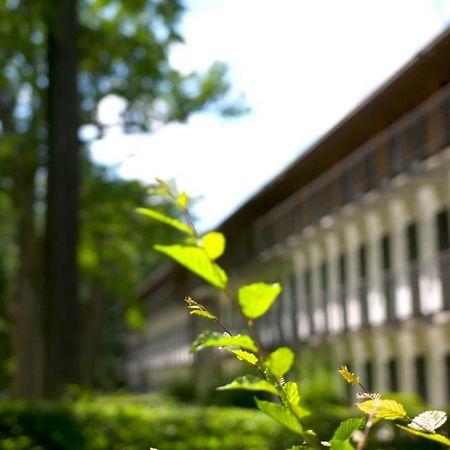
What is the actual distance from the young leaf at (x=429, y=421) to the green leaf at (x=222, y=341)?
389 mm

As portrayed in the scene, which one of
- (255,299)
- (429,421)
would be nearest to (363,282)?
(429,421)

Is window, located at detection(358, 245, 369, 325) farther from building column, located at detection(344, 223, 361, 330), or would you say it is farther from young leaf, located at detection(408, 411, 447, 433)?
young leaf, located at detection(408, 411, 447, 433)

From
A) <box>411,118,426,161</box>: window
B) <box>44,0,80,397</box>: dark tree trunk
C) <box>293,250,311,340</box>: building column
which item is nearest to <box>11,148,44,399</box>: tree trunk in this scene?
<box>293,250,311,340</box>: building column

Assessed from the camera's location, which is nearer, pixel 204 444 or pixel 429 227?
pixel 204 444

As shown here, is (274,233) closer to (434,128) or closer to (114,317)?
(434,128)

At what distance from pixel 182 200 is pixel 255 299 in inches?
10.4

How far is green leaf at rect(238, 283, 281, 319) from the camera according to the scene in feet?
5.40

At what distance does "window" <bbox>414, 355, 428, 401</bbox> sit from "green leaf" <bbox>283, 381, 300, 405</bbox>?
31106 mm

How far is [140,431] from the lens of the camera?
15.0m

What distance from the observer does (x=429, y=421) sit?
6.59ft

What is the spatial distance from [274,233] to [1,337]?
86.3 ft

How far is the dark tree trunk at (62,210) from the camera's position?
73.9ft

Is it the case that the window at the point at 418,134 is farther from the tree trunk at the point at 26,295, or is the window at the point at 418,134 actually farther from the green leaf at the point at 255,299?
the green leaf at the point at 255,299

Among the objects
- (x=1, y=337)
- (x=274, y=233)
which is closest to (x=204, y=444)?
(x=274, y=233)
